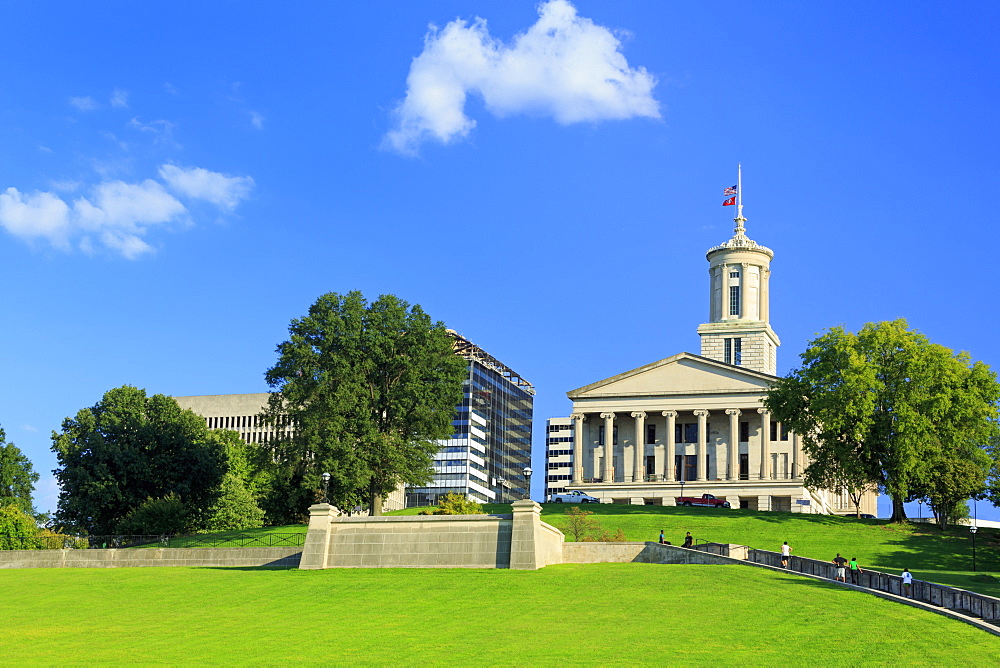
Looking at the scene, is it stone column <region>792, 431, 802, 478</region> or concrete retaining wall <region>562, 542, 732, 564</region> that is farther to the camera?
stone column <region>792, 431, 802, 478</region>

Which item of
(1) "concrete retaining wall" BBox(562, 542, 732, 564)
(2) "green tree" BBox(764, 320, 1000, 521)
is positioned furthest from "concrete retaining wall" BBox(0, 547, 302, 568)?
(2) "green tree" BBox(764, 320, 1000, 521)

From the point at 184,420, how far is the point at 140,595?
141ft

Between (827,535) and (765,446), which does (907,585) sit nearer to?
(827,535)

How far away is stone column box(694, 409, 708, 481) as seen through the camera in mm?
106375

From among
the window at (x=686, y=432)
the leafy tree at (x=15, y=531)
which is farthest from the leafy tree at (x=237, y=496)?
the window at (x=686, y=432)

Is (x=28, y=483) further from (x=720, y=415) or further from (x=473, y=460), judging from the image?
(x=473, y=460)

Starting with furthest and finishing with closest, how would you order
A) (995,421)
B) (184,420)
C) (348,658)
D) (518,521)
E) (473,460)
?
(473,460) → (184,420) → (995,421) → (518,521) → (348,658)

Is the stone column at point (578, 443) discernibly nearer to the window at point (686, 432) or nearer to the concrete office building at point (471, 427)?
the window at point (686, 432)

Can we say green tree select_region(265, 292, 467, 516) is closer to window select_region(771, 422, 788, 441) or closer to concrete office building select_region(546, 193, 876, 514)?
concrete office building select_region(546, 193, 876, 514)

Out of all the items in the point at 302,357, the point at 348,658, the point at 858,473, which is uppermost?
the point at 302,357

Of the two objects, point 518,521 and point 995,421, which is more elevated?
point 995,421

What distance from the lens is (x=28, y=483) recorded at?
3762 inches

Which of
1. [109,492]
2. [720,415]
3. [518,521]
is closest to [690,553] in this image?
[518,521]

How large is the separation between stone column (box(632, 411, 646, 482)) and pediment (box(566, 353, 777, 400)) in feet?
7.16
